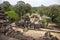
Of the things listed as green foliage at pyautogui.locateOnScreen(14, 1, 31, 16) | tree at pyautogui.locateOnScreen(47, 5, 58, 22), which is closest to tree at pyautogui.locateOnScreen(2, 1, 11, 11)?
green foliage at pyautogui.locateOnScreen(14, 1, 31, 16)

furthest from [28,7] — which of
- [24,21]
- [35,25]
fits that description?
[35,25]

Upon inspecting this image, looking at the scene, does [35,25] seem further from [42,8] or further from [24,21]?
[42,8]

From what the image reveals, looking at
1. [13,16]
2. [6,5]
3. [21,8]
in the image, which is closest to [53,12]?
[21,8]

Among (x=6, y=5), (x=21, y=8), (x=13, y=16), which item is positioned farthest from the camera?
(x=6, y=5)

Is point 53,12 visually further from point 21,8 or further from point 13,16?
point 13,16

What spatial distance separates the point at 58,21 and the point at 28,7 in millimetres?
4806

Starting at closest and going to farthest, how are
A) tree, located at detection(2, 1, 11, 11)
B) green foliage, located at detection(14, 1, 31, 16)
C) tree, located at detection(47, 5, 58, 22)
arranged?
tree, located at detection(47, 5, 58, 22), green foliage, located at detection(14, 1, 31, 16), tree, located at detection(2, 1, 11, 11)

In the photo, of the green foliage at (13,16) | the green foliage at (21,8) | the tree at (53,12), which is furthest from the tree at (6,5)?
the tree at (53,12)

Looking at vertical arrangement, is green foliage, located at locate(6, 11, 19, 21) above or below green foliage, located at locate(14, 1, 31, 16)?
below

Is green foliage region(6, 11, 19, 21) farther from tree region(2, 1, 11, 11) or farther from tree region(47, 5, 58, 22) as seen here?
tree region(47, 5, 58, 22)

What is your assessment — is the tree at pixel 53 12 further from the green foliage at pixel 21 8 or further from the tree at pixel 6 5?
the tree at pixel 6 5

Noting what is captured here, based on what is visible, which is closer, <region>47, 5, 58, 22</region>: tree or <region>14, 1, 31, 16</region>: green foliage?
<region>47, 5, 58, 22</region>: tree

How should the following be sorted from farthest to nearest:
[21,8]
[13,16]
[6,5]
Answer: [6,5]
[21,8]
[13,16]

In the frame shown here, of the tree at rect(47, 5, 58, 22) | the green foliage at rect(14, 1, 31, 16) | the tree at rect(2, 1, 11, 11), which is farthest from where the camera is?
the tree at rect(2, 1, 11, 11)
